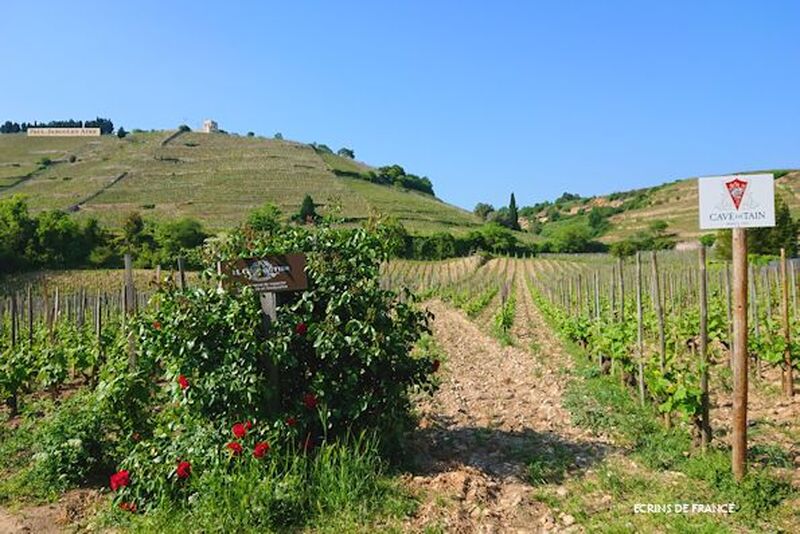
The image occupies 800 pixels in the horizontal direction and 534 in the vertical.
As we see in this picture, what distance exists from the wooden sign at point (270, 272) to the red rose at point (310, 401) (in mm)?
900

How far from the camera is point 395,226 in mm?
5539

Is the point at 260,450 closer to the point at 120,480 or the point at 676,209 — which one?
the point at 120,480

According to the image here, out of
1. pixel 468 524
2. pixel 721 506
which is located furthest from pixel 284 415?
pixel 721 506

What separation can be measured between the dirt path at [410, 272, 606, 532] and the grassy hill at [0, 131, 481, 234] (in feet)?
186

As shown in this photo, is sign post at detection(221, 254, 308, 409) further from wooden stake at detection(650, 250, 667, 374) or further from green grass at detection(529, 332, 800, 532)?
wooden stake at detection(650, 250, 667, 374)

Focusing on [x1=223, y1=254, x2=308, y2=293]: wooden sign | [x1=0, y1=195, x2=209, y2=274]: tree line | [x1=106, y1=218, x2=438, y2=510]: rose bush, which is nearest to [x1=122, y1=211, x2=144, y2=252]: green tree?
[x1=0, y1=195, x2=209, y2=274]: tree line

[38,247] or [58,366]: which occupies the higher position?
[38,247]

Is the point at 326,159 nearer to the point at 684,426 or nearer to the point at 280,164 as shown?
the point at 280,164

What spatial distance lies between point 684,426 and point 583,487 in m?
2.14

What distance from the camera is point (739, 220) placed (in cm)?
468

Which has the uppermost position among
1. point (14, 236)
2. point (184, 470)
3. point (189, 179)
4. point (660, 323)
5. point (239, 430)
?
point (189, 179)

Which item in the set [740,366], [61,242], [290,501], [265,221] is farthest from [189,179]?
[740,366]

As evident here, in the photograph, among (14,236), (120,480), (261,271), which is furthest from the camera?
(14,236)

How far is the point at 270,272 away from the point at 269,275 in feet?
0.09
